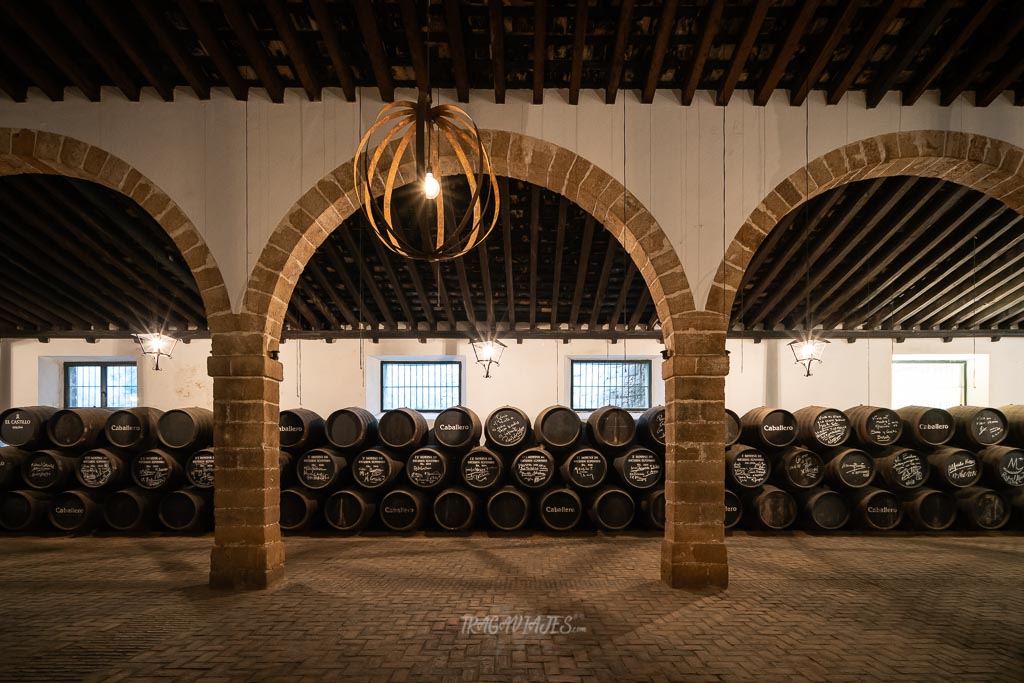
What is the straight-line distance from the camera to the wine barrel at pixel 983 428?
7.64m

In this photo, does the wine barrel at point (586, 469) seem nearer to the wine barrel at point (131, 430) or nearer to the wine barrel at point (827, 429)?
the wine barrel at point (827, 429)

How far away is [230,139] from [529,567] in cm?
433

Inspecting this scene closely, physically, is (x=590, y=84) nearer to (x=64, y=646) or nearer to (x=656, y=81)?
(x=656, y=81)

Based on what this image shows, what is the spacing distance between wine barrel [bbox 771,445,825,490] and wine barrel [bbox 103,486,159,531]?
7.12 metres

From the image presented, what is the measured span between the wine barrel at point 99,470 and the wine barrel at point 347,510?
2438 millimetres

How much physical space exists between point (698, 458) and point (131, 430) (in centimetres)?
636

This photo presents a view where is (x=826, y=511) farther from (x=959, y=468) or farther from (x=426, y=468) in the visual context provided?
(x=426, y=468)

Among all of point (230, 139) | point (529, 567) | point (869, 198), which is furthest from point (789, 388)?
point (230, 139)

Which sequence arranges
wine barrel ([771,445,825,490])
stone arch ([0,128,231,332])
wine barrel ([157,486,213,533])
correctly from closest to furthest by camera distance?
stone arch ([0,128,231,332]), wine barrel ([157,486,213,533]), wine barrel ([771,445,825,490])

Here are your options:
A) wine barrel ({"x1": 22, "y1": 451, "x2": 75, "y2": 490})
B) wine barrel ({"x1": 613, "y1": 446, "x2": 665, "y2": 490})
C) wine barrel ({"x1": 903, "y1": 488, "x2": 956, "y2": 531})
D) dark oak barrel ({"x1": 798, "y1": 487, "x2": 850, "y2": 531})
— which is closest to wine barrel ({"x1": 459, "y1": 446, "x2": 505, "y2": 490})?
wine barrel ({"x1": 613, "y1": 446, "x2": 665, "y2": 490})

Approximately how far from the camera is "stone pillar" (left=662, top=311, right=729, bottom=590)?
491 centimetres

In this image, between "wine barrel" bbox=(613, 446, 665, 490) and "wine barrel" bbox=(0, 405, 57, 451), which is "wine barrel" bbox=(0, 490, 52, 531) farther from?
"wine barrel" bbox=(613, 446, 665, 490)

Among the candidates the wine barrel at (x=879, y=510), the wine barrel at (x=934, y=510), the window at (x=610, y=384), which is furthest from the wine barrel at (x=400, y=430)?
the wine barrel at (x=934, y=510)

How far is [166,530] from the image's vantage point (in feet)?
24.1
